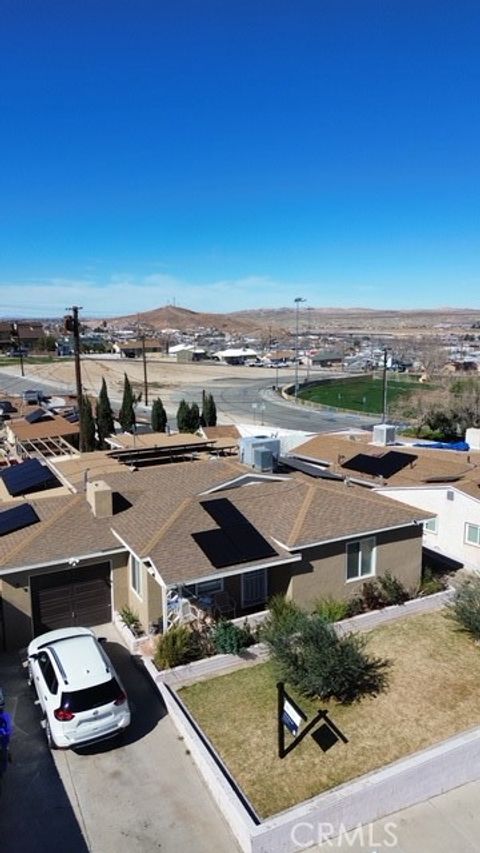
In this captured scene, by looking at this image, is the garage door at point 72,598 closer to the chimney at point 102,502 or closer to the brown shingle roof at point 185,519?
the brown shingle roof at point 185,519

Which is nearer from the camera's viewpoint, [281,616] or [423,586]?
[281,616]

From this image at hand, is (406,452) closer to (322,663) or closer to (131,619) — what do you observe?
(131,619)

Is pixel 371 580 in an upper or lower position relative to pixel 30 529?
lower

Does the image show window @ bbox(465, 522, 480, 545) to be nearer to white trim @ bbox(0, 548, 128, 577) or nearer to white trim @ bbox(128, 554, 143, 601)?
white trim @ bbox(128, 554, 143, 601)

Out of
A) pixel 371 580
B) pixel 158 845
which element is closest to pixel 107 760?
pixel 158 845

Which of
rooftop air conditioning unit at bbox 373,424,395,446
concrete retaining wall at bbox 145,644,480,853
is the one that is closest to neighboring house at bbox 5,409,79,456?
rooftop air conditioning unit at bbox 373,424,395,446

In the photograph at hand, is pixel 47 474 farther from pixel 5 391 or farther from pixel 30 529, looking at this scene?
pixel 5 391

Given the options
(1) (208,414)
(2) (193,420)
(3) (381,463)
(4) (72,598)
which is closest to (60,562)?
(4) (72,598)

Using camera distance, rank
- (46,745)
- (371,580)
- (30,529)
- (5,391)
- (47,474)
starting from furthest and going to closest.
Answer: (5,391) < (47,474) < (371,580) < (30,529) < (46,745)
